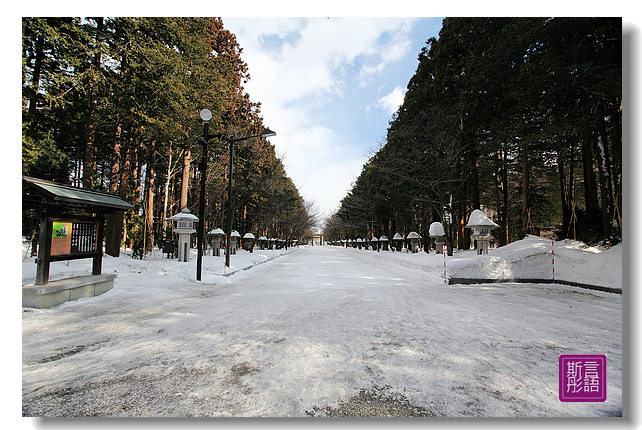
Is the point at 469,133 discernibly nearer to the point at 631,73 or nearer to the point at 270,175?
the point at 631,73

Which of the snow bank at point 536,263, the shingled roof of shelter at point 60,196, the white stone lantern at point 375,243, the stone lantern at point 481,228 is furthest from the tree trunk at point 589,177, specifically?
Answer: the white stone lantern at point 375,243

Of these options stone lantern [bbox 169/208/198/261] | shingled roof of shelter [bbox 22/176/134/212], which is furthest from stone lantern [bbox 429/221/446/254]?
shingled roof of shelter [bbox 22/176/134/212]

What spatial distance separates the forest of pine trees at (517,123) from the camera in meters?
7.30

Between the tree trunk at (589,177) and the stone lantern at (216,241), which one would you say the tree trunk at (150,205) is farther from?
the tree trunk at (589,177)

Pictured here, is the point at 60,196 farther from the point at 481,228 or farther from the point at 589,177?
the point at 589,177

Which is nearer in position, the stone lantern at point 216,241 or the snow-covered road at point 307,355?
the snow-covered road at point 307,355

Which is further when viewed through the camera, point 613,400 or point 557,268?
point 557,268

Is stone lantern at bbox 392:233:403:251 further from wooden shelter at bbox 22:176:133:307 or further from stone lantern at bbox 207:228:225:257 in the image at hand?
wooden shelter at bbox 22:176:133:307

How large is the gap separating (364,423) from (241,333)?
235 centimetres

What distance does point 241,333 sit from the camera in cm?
374

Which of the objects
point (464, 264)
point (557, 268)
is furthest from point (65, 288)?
point (557, 268)

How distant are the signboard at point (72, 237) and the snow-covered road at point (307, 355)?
4.07 feet

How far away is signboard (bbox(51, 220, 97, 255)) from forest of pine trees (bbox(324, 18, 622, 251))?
8996 mm

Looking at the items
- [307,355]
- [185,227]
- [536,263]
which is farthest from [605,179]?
[185,227]
